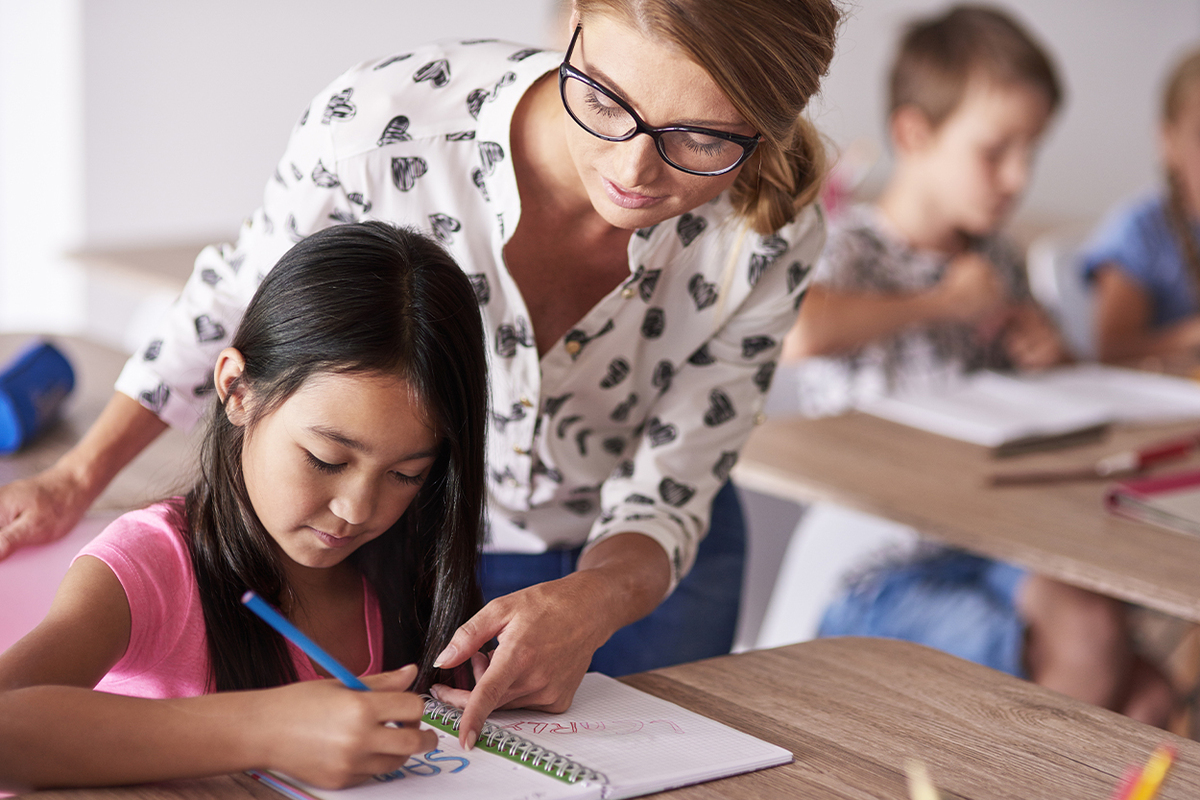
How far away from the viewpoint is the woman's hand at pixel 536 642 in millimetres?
805

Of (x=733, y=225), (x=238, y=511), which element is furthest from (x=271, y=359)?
(x=733, y=225)

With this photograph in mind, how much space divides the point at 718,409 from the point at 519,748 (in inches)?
18.5

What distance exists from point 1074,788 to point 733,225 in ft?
1.78

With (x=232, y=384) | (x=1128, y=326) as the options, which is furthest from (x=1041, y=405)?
(x=232, y=384)

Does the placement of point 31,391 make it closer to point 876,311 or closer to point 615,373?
point 615,373

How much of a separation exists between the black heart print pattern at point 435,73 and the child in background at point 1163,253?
1838 mm

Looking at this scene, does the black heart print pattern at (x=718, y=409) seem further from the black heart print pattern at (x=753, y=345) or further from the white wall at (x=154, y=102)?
the white wall at (x=154, y=102)

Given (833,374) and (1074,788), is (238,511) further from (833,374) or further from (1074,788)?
(833,374)

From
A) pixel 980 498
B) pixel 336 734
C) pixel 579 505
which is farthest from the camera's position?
pixel 980 498

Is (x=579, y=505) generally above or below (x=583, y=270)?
below

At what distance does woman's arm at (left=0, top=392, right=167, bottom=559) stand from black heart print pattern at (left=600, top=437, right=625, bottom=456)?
1.33 feet

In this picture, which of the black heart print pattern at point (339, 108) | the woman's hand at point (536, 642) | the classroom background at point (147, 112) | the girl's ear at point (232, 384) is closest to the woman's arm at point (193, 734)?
the woman's hand at point (536, 642)

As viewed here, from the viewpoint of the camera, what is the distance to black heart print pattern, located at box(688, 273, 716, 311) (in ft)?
3.71

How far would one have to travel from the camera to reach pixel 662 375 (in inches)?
46.1
